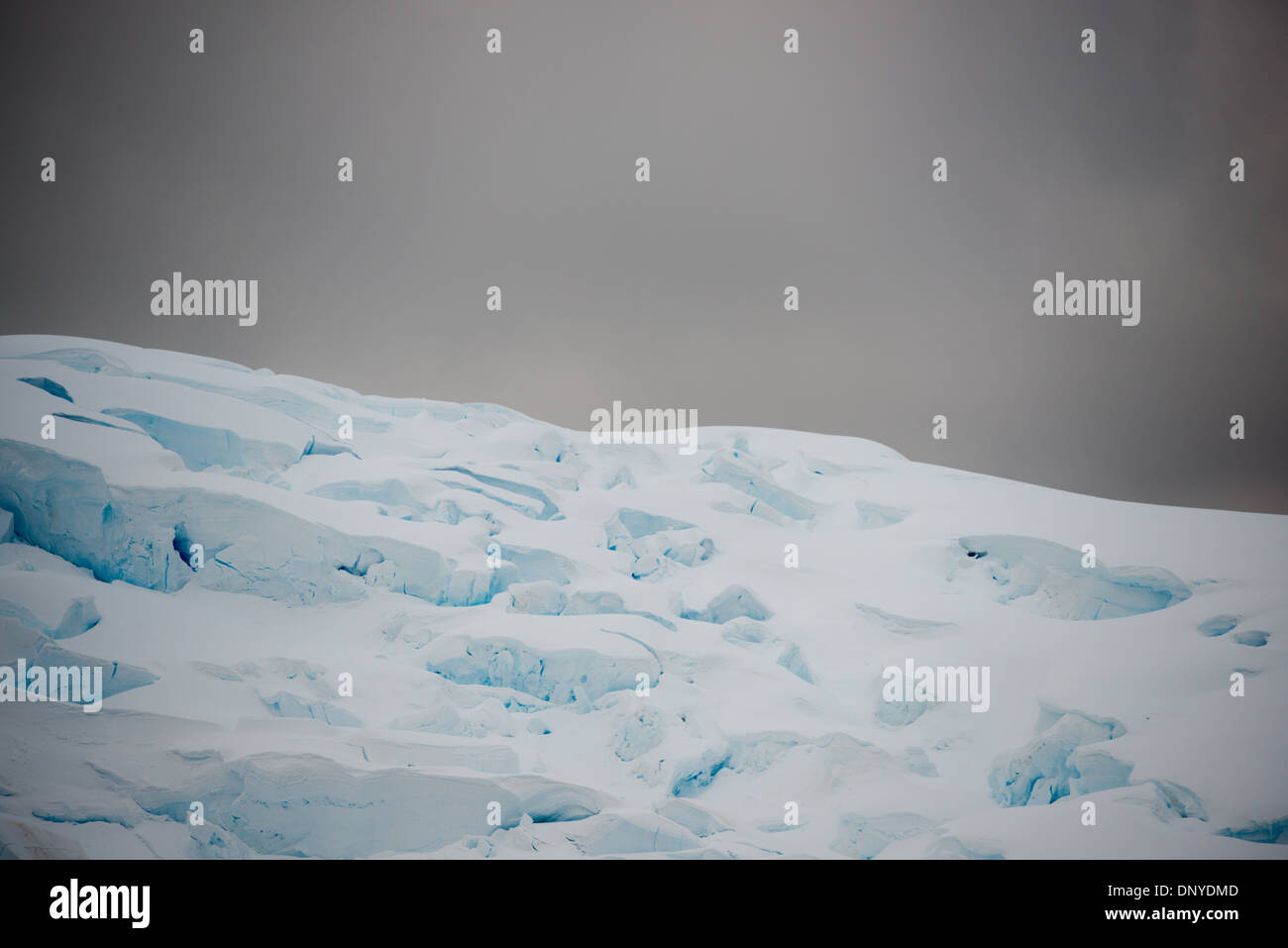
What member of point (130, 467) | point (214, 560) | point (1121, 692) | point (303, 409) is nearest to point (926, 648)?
point (1121, 692)

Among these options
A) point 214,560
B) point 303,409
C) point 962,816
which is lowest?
point 962,816

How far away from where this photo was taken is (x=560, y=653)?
973cm

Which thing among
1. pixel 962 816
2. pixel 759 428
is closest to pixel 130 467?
pixel 962 816

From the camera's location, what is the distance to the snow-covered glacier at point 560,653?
6.70m

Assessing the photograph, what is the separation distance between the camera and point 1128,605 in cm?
1281

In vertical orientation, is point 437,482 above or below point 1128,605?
above

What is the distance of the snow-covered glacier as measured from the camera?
6703 millimetres

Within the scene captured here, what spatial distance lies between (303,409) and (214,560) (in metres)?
6.45
